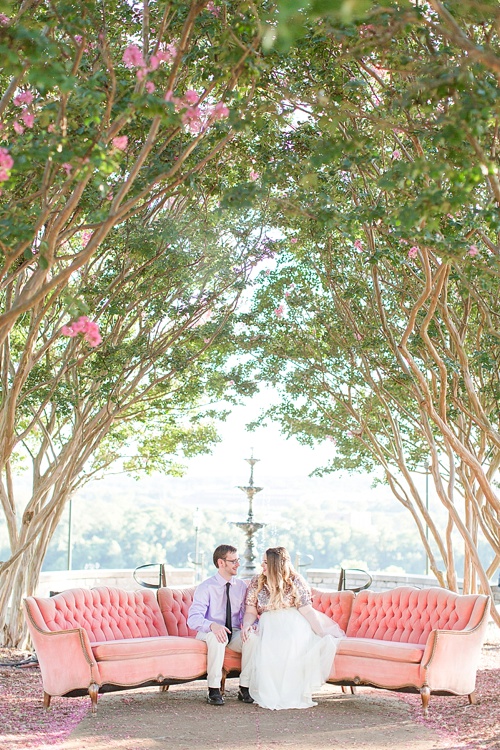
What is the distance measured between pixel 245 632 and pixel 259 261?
4.05m

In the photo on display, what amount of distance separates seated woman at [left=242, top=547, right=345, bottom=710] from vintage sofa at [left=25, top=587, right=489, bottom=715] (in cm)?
18

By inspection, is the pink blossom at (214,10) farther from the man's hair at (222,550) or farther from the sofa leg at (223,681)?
the sofa leg at (223,681)

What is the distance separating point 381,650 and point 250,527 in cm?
661

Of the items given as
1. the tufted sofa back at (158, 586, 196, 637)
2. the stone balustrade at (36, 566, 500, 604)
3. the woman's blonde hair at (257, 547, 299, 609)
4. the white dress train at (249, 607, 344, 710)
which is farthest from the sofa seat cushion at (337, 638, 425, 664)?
the stone balustrade at (36, 566, 500, 604)

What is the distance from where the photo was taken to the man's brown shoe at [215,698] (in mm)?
6492

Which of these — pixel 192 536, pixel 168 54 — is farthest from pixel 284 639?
pixel 192 536

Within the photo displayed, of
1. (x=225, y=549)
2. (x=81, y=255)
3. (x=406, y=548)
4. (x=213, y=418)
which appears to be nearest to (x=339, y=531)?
(x=406, y=548)

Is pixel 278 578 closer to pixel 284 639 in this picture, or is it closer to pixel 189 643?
pixel 284 639

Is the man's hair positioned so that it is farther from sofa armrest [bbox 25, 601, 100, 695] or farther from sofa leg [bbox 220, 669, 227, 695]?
sofa armrest [bbox 25, 601, 100, 695]

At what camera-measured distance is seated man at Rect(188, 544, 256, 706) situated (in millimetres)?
6535

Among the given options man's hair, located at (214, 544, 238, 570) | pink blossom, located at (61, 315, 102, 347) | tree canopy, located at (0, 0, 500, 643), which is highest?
tree canopy, located at (0, 0, 500, 643)

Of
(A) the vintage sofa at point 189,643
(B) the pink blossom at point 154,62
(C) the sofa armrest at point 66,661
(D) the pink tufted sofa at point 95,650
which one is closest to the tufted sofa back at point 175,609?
(A) the vintage sofa at point 189,643

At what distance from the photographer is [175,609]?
7.50 meters

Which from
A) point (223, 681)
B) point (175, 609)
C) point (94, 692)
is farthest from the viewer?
point (175, 609)
